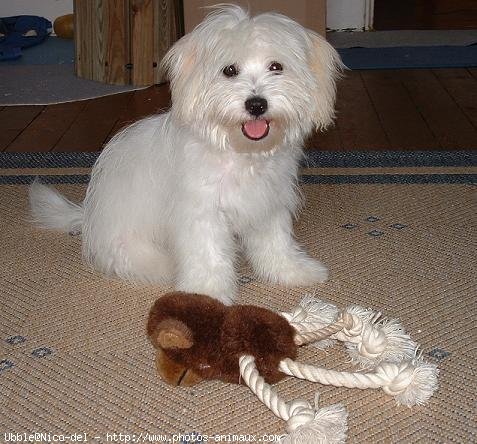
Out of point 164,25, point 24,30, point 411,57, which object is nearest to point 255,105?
point 164,25

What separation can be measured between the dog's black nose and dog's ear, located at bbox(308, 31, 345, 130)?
0.16 meters

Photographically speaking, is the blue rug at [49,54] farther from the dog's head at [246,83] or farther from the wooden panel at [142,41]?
the dog's head at [246,83]

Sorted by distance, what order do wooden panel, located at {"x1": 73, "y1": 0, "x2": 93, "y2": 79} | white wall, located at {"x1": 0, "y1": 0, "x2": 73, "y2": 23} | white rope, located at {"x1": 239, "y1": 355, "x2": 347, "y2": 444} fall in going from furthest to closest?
white wall, located at {"x1": 0, "y1": 0, "x2": 73, "y2": 23}
wooden panel, located at {"x1": 73, "y1": 0, "x2": 93, "y2": 79}
white rope, located at {"x1": 239, "y1": 355, "x2": 347, "y2": 444}

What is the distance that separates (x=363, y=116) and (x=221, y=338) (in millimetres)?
1993

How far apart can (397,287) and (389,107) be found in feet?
5.37

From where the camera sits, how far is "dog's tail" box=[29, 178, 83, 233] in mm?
2150

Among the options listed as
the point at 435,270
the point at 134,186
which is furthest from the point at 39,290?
the point at 435,270

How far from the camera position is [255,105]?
1.58 m

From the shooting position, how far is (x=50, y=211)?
7.06 feet

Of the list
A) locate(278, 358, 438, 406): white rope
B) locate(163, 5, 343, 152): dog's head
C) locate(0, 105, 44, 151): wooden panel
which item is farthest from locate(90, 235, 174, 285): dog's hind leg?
locate(0, 105, 44, 151): wooden panel

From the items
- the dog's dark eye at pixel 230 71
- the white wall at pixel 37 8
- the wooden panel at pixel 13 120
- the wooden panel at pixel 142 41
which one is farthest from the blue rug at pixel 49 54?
the dog's dark eye at pixel 230 71

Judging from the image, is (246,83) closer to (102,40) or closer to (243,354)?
(243,354)

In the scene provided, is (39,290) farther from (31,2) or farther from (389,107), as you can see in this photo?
(31,2)

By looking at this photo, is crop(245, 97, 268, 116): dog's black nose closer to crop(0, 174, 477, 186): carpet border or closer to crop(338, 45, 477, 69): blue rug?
crop(0, 174, 477, 186): carpet border
